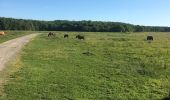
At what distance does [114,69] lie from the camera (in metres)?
22.3

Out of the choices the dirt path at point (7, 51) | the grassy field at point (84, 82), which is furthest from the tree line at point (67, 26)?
the grassy field at point (84, 82)

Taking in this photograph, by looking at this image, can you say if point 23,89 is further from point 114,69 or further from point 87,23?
point 87,23

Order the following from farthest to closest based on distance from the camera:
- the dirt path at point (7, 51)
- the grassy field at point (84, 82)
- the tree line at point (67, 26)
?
the tree line at point (67, 26)
the dirt path at point (7, 51)
the grassy field at point (84, 82)

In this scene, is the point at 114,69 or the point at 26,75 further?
the point at 114,69

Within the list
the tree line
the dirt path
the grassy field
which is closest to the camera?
the grassy field

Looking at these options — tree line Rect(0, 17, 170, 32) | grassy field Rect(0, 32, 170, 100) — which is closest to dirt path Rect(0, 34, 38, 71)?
grassy field Rect(0, 32, 170, 100)

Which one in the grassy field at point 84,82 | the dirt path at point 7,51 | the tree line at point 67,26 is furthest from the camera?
the tree line at point 67,26

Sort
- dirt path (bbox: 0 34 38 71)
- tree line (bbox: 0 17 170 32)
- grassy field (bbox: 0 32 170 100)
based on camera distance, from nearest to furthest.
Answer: grassy field (bbox: 0 32 170 100) → dirt path (bbox: 0 34 38 71) → tree line (bbox: 0 17 170 32)

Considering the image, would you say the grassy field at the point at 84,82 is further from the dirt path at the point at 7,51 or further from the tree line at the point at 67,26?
the tree line at the point at 67,26

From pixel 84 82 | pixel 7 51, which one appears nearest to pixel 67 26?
pixel 7 51

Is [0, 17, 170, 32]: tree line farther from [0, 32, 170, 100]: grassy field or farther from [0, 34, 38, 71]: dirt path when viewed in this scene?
[0, 32, 170, 100]: grassy field

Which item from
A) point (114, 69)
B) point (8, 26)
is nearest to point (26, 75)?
point (114, 69)

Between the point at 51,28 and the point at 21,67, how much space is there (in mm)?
159661

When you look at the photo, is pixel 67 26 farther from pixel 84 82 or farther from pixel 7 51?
pixel 84 82
